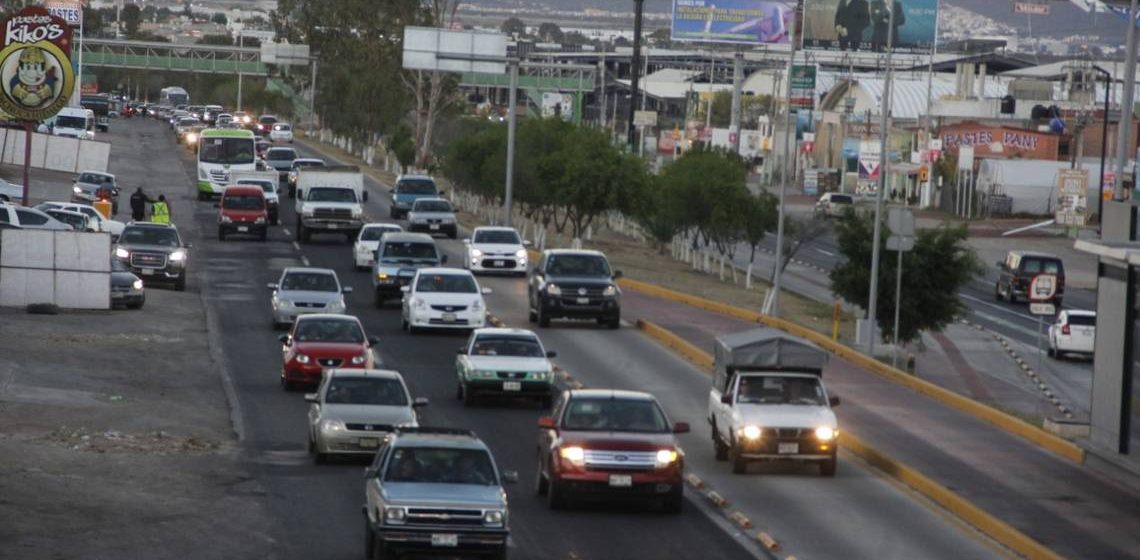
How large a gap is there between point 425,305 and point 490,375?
34.3 feet

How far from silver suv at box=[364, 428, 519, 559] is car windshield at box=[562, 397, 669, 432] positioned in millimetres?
4031

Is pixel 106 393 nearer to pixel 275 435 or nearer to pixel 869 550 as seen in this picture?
pixel 275 435

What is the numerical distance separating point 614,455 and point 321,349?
1205 centimetres

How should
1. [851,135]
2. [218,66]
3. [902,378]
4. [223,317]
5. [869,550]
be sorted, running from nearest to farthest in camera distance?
[869,550]
[902,378]
[223,317]
[851,135]
[218,66]

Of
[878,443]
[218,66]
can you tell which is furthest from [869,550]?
[218,66]

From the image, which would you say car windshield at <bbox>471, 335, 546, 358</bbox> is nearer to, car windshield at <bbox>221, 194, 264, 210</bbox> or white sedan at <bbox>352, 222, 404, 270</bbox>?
white sedan at <bbox>352, 222, 404, 270</bbox>

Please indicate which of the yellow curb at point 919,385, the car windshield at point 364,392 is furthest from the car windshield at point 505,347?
the yellow curb at point 919,385

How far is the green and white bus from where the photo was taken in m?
79.6

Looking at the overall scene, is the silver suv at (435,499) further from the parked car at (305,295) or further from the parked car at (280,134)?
the parked car at (280,134)

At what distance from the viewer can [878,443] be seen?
3105 centimetres

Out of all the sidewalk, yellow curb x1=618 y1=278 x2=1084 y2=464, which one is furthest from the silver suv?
yellow curb x1=618 y1=278 x2=1084 y2=464

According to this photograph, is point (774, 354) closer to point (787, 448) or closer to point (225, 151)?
point (787, 448)

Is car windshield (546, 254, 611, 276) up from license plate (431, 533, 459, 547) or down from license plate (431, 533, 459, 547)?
up

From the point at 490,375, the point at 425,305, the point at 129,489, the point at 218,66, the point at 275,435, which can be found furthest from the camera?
the point at 218,66
